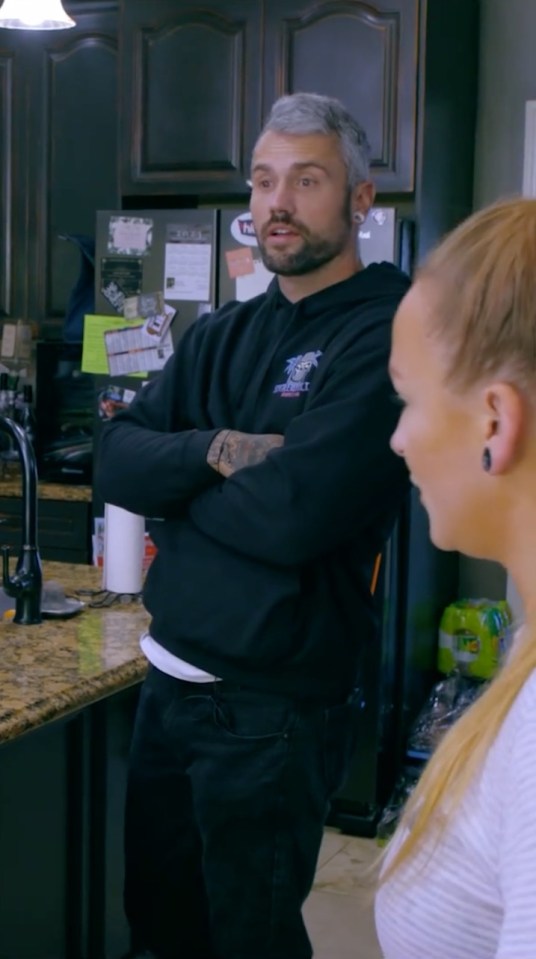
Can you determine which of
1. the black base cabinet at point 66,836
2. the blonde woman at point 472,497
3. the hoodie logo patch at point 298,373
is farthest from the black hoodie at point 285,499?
the blonde woman at point 472,497

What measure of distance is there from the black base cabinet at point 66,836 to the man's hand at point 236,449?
1.58 feet

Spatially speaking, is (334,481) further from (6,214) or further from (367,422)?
(6,214)

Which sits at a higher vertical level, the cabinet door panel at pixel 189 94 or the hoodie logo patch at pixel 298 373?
the cabinet door panel at pixel 189 94

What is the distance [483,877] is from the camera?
71 cm

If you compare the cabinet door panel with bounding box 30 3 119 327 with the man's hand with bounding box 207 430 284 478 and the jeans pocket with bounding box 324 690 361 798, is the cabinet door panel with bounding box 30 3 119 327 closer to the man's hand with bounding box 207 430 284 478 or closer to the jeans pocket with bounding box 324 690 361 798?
the man's hand with bounding box 207 430 284 478

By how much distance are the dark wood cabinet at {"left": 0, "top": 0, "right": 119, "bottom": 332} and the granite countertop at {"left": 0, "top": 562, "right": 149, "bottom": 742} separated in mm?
2411

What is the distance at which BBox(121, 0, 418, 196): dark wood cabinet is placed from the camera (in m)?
3.51

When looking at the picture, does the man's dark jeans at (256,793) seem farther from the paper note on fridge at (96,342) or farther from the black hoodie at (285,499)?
the paper note on fridge at (96,342)

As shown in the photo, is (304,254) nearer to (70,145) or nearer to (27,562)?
(27,562)

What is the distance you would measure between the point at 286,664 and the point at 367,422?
0.36 metres

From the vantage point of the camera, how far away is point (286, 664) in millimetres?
1690

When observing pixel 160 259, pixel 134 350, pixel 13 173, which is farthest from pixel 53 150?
pixel 134 350

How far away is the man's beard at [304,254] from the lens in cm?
188

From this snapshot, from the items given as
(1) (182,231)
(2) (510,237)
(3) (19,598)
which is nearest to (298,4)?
(1) (182,231)
